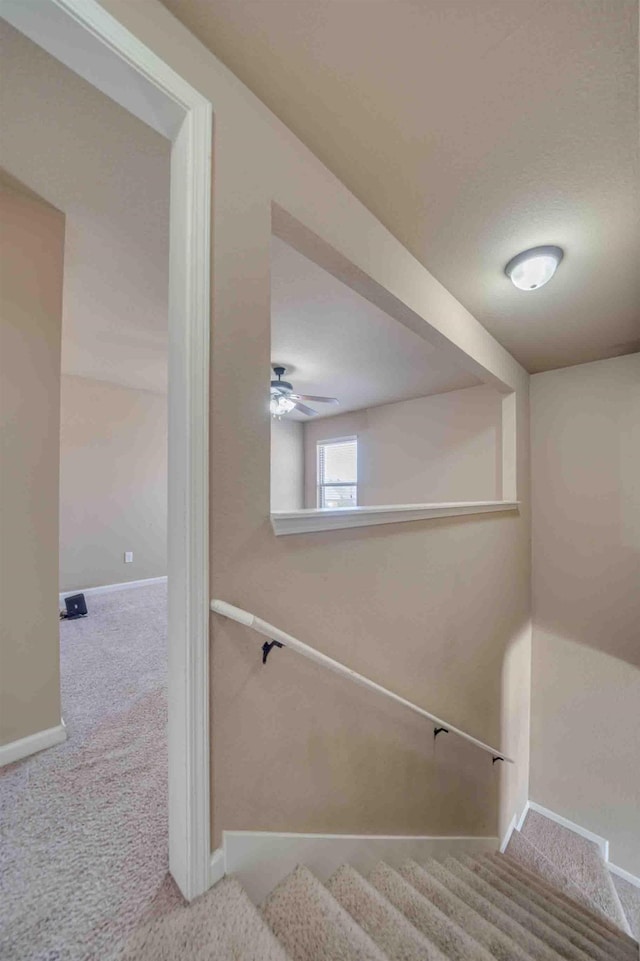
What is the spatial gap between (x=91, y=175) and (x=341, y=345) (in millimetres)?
1880

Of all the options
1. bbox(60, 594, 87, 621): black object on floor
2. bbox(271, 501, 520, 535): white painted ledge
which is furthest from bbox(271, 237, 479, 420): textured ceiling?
bbox(60, 594, 87, 621): black object on floor

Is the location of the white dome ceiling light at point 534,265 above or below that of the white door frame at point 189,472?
above

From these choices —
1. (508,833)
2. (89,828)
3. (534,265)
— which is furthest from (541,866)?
(534,265)

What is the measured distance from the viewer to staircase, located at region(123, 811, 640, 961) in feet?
2.65

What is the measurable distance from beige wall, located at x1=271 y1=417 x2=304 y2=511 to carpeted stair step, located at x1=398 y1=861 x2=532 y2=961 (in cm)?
423

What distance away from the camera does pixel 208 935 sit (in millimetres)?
807

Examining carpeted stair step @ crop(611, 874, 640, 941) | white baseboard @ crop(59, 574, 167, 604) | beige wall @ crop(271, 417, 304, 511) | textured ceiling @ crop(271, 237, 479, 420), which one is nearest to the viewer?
textured ceiling @ crop(271, 237, 479, 420)

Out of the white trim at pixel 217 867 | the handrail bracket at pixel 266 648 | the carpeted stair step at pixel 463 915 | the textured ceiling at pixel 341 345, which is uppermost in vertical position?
the textured ceiling at pixel 341 345

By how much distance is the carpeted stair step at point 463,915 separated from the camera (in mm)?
1237

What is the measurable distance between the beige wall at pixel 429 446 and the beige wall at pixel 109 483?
2.66 m

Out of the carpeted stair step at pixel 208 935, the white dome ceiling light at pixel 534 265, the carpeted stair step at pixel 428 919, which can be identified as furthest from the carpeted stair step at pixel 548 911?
the white dome ceiling light at pixel 534 265

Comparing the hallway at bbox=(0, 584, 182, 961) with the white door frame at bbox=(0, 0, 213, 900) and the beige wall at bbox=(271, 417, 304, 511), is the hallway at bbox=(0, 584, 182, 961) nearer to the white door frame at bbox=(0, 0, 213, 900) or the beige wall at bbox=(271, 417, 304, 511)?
the white door frame at bbox=(0, 0, 213, 900)

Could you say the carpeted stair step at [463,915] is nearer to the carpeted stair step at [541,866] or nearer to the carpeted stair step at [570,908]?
the carpeted stair step at [570,908]

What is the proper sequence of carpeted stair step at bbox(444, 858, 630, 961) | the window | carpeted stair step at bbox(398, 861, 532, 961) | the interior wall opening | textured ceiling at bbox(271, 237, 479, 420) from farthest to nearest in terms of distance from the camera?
the window → the interior wall opening → textured ceiling at bbox(271, 237, 479, 420) → carpeted stair step at bbox(444, 858, 630, 961) → carpeted stair step at bbox(398, 861, 532, 961)
